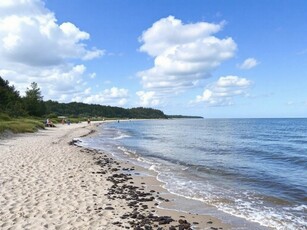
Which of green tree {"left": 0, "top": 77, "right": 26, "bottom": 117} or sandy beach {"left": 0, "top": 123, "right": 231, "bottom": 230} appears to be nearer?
sandy beach {"left": 0, "top": 123, "right": 231, "bottom": 230}

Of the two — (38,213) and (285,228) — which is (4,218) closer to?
(38,213)

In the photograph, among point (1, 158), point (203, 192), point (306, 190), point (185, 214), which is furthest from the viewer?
point (1, 158)

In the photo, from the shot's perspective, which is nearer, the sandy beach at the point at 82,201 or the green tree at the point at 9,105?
the sandy beach at the point at 82,201

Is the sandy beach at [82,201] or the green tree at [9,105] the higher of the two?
the green tree at [9,105]

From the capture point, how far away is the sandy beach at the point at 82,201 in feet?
31.2

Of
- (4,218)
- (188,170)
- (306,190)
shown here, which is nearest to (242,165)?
(188,170)

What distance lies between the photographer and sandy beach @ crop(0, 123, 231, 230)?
31.2ft

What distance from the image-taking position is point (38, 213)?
1002 cm

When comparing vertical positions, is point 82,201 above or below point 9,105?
below

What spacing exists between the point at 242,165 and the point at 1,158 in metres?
18.0

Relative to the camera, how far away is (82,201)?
1184 cm

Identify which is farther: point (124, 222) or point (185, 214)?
point (185, 214)

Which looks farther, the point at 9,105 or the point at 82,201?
the point at 9,105

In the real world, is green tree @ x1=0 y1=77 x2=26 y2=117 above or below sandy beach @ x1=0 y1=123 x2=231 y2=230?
above
